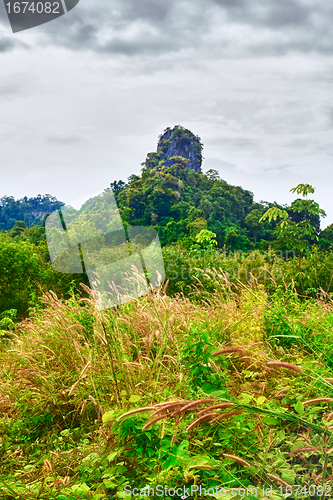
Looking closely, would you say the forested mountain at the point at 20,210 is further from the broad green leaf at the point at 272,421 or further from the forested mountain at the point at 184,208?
the broad green leaf at the point at 272,421

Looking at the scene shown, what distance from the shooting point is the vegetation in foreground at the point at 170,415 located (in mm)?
1592

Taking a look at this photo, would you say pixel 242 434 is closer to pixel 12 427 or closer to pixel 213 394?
pixel 213 394

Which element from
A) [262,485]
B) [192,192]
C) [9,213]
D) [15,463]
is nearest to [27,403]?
[15,463]

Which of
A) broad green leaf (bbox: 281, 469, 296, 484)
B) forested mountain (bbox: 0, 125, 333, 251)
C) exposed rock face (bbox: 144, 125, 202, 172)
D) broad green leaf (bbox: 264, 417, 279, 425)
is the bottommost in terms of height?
broad green leaf (bbox: 281, 469, 296, 484)

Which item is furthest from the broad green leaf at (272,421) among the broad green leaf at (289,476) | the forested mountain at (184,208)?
the forested mountain at (184,208)

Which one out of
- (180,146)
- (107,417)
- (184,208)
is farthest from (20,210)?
(180,146)

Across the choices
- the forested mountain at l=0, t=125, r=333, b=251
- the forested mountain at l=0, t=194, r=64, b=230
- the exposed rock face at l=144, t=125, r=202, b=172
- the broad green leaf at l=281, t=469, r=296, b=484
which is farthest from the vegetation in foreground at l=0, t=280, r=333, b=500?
the exposed rock face at l=144, t=125, r=202, b=172

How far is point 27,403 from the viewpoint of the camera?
3.12 metres

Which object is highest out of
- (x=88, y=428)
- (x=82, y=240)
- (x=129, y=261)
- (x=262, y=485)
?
(x=82, y=240)

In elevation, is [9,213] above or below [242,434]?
above

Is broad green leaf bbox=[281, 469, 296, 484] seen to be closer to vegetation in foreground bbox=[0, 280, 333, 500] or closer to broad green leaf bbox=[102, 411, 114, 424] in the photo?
vegetation in foreground bbox=[0, 280, 333, 500]

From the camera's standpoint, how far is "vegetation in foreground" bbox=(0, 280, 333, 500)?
159 centimetres

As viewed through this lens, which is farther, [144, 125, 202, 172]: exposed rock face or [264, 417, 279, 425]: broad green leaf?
[144, 125, 202, 172]: exposed rock face

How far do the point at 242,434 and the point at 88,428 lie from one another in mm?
1571
